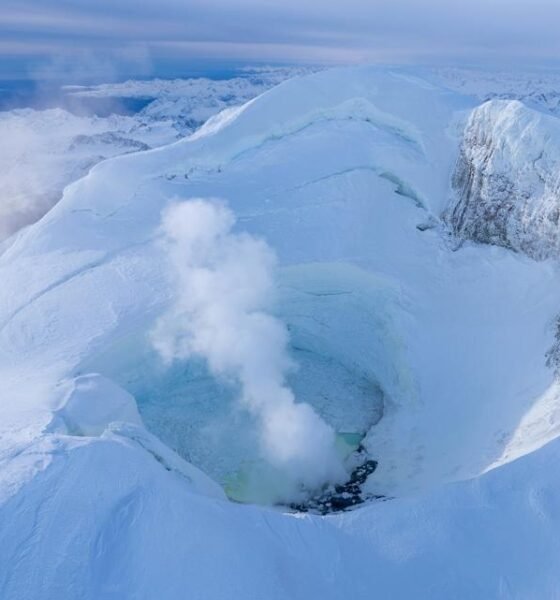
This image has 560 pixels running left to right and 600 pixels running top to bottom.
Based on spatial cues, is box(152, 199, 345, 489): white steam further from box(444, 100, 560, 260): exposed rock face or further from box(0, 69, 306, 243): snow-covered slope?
box(0, 69, 306, 243): snow-covered slope

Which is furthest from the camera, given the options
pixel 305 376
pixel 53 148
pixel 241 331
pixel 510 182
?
pixel 53 148

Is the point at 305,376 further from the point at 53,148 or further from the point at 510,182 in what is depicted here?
the point at 53,148

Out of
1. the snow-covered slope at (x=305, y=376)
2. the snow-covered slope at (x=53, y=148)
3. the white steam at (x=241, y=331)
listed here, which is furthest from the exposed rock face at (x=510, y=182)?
Result: the snow-covered slope at (x=53, y=148)

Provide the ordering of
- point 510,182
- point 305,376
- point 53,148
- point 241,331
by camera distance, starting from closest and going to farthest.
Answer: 1. point 241,331
2. point 510,182
3. point 305,376
4. point 53,148

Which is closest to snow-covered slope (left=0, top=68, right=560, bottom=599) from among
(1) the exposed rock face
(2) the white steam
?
(2) the white steam

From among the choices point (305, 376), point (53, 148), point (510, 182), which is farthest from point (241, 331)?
point (53, 148)

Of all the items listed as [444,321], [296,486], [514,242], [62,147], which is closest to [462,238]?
[514,242]
